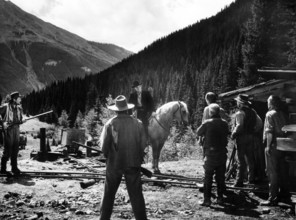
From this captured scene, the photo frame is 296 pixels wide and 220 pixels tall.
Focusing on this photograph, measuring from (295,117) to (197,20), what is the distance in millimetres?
167348

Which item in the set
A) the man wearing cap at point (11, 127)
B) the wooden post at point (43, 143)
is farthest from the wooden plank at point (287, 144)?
the wooden post at point (43, 143)

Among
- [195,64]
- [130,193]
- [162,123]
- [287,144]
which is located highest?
[195,64]

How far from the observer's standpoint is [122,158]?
20.3 ft

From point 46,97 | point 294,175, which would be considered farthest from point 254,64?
point 46,97

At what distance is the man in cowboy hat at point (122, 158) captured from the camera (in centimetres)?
605

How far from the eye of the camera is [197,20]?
16762 centimetres

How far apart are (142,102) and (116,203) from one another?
4.78 m

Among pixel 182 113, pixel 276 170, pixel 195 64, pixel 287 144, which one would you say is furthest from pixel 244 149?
pixel 195 64

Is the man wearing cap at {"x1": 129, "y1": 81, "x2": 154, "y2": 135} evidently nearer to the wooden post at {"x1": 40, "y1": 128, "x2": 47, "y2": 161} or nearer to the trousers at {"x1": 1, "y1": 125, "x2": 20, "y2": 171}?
the trousers at {"x1": 1, "y1": 125, "x2": 20, "y2": 171}

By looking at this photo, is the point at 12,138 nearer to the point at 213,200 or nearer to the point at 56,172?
the point at 56,172

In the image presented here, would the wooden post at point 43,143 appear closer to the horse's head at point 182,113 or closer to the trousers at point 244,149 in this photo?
the horse's head at point 182,113

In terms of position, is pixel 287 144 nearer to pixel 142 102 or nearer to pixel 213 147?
pixel 213 147

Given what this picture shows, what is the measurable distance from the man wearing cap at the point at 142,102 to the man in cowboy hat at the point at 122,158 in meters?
5.79

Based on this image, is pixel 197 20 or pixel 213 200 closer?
pixel 213 200
